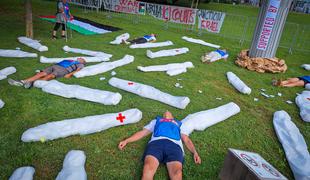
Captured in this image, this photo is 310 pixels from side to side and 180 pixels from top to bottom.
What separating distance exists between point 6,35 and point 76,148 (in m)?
8.05

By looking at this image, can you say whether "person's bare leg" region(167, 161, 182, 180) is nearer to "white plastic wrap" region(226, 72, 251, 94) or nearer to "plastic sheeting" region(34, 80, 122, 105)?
"plastic sheeting" region(34, 80, 122, 105)

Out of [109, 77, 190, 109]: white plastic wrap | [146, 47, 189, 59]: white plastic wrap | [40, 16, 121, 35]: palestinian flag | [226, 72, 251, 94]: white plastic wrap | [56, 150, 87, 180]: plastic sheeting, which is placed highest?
[40, 16, 121, 35]: palestinian flag

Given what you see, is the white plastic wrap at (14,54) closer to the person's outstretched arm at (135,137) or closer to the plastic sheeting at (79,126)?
the plastic sheeting at (79,126)

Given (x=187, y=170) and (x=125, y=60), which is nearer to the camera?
(x=187, y=170)

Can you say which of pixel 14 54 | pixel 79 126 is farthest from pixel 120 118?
pixel 14 54

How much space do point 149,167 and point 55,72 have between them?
12.9 feet

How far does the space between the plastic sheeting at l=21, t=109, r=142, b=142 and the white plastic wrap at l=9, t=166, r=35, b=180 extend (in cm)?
60

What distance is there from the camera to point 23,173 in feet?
9.38

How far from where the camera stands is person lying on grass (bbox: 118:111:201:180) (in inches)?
119

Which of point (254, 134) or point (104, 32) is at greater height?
point (104, 32)

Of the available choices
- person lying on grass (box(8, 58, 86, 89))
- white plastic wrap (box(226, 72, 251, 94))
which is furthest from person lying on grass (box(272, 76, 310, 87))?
person lying on grass (box(8, 58, 86, 89))

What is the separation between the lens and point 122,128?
4.04 m

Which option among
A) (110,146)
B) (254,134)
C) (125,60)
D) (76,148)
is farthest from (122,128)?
(125,60)

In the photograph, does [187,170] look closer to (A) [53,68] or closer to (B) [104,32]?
(A) [53,68]
